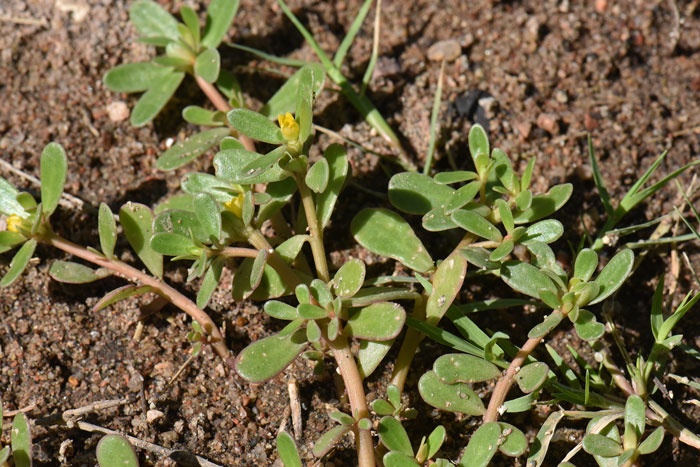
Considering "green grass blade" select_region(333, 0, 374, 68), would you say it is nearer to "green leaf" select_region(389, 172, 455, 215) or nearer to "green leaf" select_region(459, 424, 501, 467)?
"green leaf" select_region(389, 172, 455, 215)

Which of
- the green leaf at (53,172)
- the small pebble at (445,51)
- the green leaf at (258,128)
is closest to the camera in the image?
the green leaf at (258,128)

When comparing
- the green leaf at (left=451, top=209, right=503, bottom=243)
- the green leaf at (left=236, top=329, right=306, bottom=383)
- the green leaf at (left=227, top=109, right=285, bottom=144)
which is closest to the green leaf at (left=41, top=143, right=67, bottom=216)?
the green leaf at (left=227, top=109, right=285, bottom=144)

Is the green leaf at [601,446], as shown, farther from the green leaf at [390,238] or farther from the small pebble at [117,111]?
the small pebble at [117,111]

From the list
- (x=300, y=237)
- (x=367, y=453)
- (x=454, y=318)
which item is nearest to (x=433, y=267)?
(x=454, y=318)

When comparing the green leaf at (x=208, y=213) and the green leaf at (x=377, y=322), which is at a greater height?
the green leaf at (x=208, y=213)

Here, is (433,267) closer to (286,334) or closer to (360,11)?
(286,334)

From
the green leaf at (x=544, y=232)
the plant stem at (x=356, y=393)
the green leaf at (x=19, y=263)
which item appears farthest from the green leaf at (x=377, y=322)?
the green leaf at (x=19, y=263)
